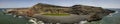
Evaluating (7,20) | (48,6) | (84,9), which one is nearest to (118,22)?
(84,9)

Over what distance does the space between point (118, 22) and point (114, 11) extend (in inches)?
4.5

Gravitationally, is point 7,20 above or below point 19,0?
below

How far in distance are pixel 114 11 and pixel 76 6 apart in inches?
13.9

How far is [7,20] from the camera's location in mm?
1871

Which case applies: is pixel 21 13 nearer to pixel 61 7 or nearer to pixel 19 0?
pixel 19 0

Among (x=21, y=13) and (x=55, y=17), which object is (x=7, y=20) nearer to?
(x=21, y=13)

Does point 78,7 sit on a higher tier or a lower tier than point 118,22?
higher

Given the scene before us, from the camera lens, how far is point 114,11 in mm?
1832

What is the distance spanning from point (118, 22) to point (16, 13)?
0.95m

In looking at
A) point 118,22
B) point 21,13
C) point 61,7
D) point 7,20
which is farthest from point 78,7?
point 7,20

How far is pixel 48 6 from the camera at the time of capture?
1834 mm

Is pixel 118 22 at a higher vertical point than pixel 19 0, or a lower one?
lower

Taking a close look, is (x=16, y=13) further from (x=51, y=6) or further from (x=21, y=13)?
(x=51, y=6)

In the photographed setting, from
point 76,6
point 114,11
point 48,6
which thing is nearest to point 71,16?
point 76,6
